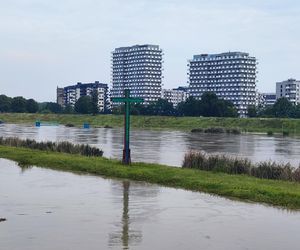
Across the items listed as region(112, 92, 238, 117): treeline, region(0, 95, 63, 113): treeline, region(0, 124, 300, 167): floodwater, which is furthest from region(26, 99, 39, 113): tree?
region(0, 124, 300, 167): floodwater

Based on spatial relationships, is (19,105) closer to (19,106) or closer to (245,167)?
(19,106)

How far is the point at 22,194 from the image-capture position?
14859 millimetres

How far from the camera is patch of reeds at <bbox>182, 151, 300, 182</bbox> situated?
63.6 feet

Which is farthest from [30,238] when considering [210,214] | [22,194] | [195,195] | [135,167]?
[135,167]

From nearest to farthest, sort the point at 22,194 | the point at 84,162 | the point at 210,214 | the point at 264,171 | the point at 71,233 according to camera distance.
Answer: the point at 71,233, the point at 210,214, the point at 22,194, the point at 264,171, the point at 84,162

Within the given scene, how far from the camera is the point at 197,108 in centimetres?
13412

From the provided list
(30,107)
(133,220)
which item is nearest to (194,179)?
(133,220)

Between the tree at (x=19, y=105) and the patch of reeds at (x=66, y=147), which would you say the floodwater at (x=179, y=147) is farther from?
the tree at (x=19, y=105)

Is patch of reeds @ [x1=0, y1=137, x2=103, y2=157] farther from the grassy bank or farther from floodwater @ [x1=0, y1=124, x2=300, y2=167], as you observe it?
the grassy bank

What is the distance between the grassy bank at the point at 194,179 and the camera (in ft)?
47.7

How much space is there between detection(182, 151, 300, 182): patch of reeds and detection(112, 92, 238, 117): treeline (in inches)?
4164

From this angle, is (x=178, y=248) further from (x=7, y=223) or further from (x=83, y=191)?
(x=83, y=191)

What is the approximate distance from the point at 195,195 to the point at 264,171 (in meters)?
5.56

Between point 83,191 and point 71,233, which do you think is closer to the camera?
point 71,233
